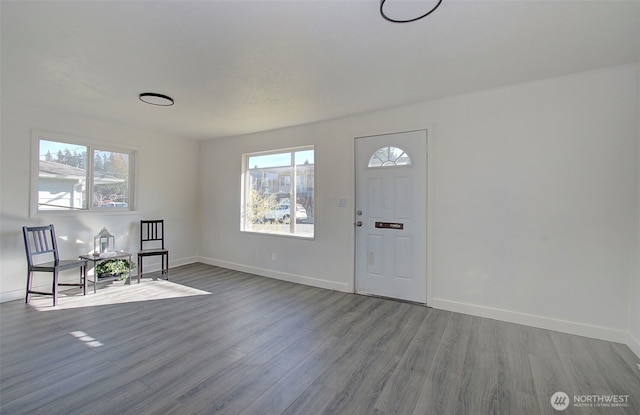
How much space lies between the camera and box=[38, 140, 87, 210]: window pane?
3.87 metres

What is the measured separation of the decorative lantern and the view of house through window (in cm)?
52

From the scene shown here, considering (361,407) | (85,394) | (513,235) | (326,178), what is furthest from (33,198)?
(513,235)

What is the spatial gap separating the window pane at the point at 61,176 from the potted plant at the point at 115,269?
0.98m

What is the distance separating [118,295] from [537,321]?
5.05m

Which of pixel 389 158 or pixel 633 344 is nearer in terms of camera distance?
pixel 633 344

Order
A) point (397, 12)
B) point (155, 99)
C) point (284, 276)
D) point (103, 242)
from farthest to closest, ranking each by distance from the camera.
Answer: point (284, 276)
point (103, 242)
point (155, 99)
point (397, 12)

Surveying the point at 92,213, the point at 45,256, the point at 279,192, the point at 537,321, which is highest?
the point at 279,192

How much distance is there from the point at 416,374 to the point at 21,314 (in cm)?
418

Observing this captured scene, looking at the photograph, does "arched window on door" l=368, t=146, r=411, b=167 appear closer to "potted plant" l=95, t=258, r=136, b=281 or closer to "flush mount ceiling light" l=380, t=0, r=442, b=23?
"flush mount ceiling light" l=380, t=0, r=442, b=23

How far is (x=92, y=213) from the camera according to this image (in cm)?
432

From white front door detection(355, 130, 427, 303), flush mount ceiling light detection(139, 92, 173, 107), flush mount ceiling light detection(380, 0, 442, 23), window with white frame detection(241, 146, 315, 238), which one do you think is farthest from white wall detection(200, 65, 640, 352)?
flush mount ceiling light detection(139, 92, 173, 107)

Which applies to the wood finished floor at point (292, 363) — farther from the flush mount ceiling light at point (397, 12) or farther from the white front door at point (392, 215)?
the flush mount ceiling light at point (397, 12)

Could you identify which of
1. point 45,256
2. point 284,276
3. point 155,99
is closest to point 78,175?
point 45,256

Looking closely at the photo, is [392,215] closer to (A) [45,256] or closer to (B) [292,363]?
(B) [292,363]
